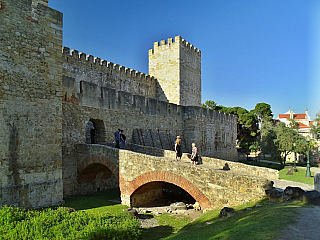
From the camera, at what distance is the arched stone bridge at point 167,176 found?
754cm

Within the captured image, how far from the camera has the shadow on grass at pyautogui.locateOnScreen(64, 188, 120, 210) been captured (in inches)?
396

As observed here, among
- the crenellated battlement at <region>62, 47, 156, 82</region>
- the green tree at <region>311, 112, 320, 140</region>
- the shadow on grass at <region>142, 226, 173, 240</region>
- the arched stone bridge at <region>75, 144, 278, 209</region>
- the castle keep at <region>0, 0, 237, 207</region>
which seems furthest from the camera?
the green tree at <region>311, 112, 320, 140</region>

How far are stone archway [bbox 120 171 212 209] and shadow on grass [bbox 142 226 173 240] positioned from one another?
1416 millimetres

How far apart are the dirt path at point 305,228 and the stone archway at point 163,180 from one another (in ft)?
10.3

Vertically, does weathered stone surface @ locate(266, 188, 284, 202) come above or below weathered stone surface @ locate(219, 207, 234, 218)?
above

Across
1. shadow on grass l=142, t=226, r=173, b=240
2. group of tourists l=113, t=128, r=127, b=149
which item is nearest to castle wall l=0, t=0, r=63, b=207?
group of tourists l=113, t=128, r=127, b=149

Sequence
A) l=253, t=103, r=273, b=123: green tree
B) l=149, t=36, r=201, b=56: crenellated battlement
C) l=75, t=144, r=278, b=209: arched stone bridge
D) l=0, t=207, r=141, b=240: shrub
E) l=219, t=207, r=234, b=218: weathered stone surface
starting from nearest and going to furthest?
l=0, t=207, r=141, b=240: shrub
l=219, t=207, r=234, b=218: weathered stone surface
l=75, t=144, r=278, b=209: arched stone bridge
l=149, t=36, r=201, b=56: crenellated battlement
l=253, t=103, r=273, b=123: green tree

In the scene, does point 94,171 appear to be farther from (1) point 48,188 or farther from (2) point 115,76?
(2) point 115,76

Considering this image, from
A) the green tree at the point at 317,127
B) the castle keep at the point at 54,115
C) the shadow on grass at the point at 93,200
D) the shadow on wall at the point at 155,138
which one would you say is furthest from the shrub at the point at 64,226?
the green tree at the point at 317,127

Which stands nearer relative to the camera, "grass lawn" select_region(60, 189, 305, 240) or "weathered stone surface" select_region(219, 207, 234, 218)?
"grass lawn" select_region(60, 189, 305, 240)

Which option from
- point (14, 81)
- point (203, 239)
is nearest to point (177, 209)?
point (203, 239)

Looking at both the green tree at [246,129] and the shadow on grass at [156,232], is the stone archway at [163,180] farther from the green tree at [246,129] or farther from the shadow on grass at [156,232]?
the green tree at [246,129]

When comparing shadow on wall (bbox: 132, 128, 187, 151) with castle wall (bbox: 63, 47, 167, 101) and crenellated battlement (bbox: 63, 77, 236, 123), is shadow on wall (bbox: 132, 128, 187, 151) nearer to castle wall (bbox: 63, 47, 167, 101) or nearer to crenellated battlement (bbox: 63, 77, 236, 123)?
crenellated battlement (bbox: 63, 77, 236, 123)

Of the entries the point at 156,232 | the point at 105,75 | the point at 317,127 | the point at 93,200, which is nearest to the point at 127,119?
the point at 93,200
